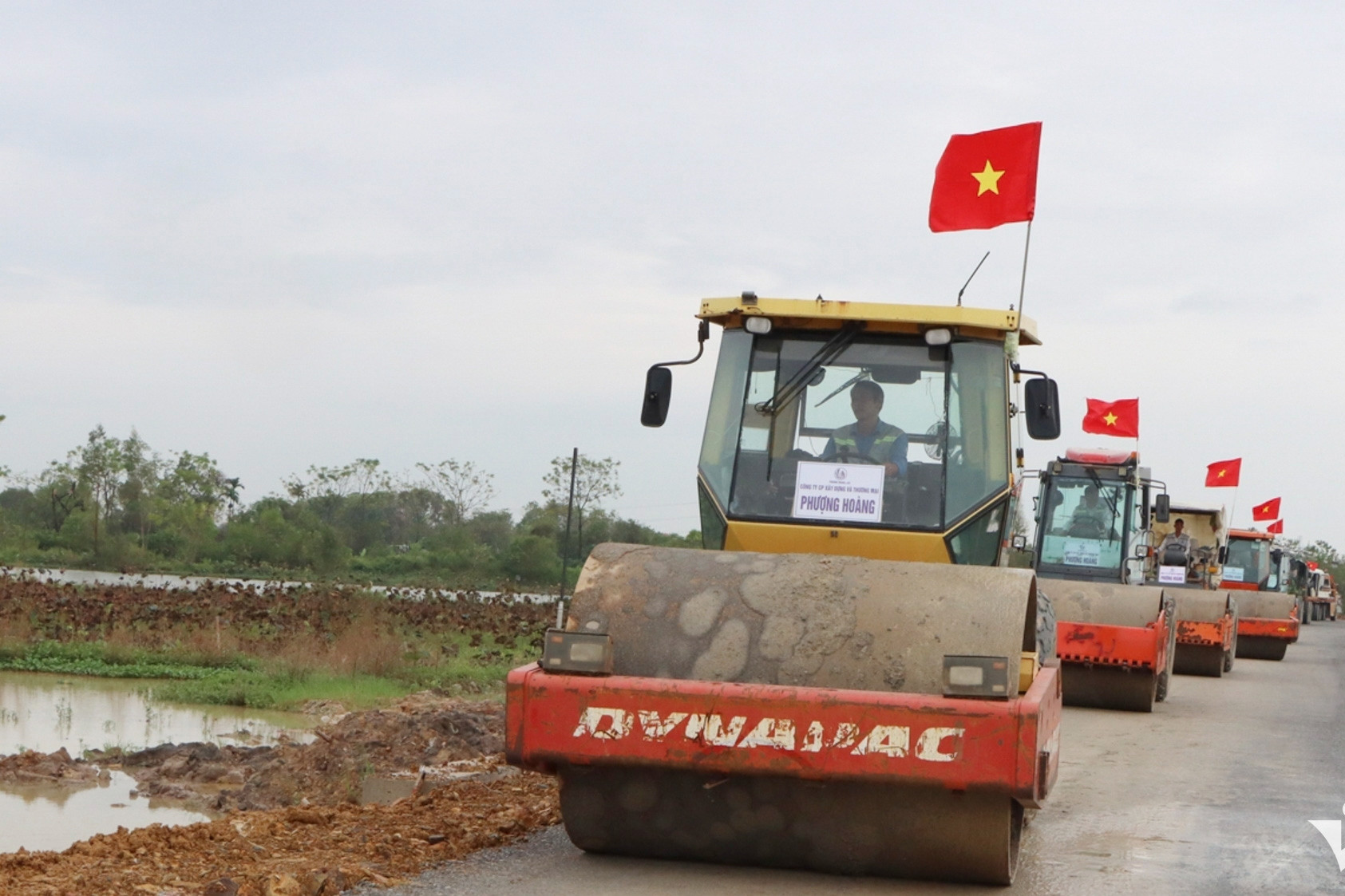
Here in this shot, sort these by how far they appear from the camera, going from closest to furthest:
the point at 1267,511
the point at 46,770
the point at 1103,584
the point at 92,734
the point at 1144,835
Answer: the point at 1144,835 → the point at 46,770 → the point at 92,734 → the point at 1103,584 → the point at 1267,511

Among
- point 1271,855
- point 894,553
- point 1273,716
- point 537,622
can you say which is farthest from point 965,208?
point 537,622

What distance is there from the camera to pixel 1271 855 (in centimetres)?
819

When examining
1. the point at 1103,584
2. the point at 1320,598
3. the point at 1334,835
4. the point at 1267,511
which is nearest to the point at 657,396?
the point at 1334,835

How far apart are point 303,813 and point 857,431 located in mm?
3700

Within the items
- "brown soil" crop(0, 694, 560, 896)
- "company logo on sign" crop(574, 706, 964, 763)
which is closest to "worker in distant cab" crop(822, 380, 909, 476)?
"company logo on sign" crop(574, 706, 964, 763)

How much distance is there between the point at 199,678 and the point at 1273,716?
1376cm

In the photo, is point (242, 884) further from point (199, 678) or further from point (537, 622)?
point (537, 622)

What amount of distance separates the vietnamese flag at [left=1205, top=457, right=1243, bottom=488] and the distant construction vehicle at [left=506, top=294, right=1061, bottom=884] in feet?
101

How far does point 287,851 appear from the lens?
24.2 ft

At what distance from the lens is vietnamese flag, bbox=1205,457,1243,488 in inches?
1439

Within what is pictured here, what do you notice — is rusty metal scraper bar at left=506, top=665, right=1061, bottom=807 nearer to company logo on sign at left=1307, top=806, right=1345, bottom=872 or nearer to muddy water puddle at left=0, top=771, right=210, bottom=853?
company logo on sign at left=1307, top=806, right=1345, bottom=872

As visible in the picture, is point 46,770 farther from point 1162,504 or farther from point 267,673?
point 1162,504

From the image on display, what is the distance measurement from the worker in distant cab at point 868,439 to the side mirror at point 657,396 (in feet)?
3.03

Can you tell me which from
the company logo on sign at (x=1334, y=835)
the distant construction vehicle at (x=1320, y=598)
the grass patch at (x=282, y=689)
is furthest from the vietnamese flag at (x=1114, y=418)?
the distant construction vehicle at (x=1320, y=598)
